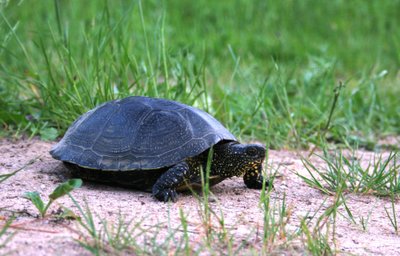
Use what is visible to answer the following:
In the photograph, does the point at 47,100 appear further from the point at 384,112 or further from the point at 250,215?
the point at 384,112

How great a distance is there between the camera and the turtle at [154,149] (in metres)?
3.37

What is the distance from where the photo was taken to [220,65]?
694cm

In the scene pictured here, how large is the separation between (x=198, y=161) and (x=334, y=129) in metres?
2.04

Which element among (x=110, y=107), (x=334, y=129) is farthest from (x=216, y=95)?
(x=110, y=107)

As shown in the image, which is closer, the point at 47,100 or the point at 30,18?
the point at 47,100

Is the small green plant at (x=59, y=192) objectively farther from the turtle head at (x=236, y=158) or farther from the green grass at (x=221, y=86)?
the turtle head at (x=236, y=158)

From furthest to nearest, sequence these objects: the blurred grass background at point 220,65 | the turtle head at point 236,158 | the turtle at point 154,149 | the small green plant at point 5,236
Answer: the blurred grass background at point 220,65, the turtle head at point 236,158, the turtle at point 154,149, the small green plant at point 5,236

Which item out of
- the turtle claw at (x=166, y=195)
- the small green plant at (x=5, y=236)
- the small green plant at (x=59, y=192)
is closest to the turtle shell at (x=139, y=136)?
the turtle claw at (x=166, y=195)

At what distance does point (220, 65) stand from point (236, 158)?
3.54 metres

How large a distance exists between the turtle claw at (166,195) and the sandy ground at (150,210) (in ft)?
0.11

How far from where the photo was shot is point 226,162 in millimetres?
3506

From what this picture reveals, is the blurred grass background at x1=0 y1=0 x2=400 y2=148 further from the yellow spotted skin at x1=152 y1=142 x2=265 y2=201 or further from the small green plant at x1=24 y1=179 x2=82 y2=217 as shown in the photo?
the small green plant at x1=24 y1=179 x2=82 y2=217

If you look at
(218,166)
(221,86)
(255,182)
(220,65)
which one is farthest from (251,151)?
(220,65)

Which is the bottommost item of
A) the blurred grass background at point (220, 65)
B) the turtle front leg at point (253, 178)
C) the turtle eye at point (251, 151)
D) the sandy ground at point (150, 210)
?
the sandy ground at point (150, 210)
